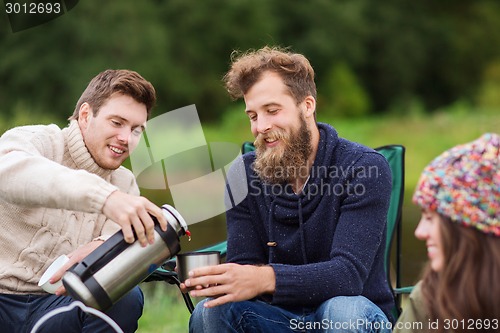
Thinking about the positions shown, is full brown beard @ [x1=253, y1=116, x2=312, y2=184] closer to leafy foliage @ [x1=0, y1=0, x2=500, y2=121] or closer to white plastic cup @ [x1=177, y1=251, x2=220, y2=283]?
white plastic cup @ [x1=177, y1=251, x2=220, y2=283]

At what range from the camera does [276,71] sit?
292 centimetres

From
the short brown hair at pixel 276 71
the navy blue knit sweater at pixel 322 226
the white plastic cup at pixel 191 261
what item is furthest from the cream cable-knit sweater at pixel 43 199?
the short brown hair at pixel 276 71

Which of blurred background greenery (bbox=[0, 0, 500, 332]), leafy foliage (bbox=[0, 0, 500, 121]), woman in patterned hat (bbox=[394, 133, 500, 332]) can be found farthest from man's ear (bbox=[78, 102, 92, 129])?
leafy foliage (bbox=[0, 0, 500, 121])

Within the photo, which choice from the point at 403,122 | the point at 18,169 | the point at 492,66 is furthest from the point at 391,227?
the point at 492,66

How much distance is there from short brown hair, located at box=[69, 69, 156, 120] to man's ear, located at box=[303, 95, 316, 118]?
0.55 metres

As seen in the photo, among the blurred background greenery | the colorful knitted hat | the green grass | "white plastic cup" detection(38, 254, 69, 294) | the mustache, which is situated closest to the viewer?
the colorful knitted hat

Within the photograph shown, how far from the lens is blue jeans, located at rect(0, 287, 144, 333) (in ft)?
8.38

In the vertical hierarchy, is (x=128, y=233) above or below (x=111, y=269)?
above

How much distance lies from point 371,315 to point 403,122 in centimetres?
1241

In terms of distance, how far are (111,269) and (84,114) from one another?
0.74m

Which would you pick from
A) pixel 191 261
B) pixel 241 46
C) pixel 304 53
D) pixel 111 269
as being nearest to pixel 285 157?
pixel 191 261

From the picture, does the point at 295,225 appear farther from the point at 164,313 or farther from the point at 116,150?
the point at 164,313

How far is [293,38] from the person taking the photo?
19.3m

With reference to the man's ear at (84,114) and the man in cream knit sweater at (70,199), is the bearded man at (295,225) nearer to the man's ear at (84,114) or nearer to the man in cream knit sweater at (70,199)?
the man in cream knit sweater at (70,199)
